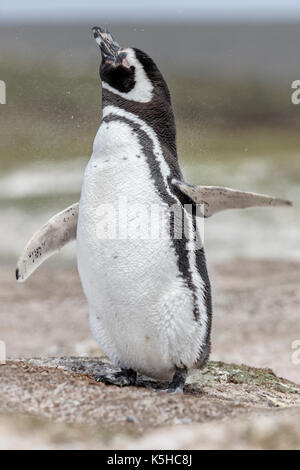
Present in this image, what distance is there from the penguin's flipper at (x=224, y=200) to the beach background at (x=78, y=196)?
0.41 meters

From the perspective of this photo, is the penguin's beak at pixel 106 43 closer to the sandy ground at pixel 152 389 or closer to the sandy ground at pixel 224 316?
the sandy ground at pixel 152 389

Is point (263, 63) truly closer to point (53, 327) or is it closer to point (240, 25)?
point (240, 25)

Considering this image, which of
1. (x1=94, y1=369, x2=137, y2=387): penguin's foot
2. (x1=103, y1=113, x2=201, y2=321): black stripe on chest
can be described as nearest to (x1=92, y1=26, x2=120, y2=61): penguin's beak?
(x1=103, y1=113, x2=201, y2=321): black stripe on chest

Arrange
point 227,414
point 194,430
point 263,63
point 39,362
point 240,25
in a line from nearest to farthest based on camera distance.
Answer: point 194,430 → point 227,414 → point 39,362 → point 263,63 → point 240,25

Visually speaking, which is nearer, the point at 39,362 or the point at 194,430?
the point at 194,430

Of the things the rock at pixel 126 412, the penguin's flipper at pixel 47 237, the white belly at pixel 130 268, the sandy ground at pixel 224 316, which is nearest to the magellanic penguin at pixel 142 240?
the white belly at pixel 130 268

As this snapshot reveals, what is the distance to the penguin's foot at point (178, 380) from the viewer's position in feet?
12.2

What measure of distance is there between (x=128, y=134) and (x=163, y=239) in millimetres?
591

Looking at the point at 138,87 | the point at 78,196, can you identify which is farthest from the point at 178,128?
the point at 78,196

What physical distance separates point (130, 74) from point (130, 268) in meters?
1.05

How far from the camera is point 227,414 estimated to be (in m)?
3.04

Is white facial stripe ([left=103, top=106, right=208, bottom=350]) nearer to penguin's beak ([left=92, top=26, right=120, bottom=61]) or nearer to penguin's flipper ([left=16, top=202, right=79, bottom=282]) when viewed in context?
penguin's beak ([left=92, top=26, right=120, bottom=61])
